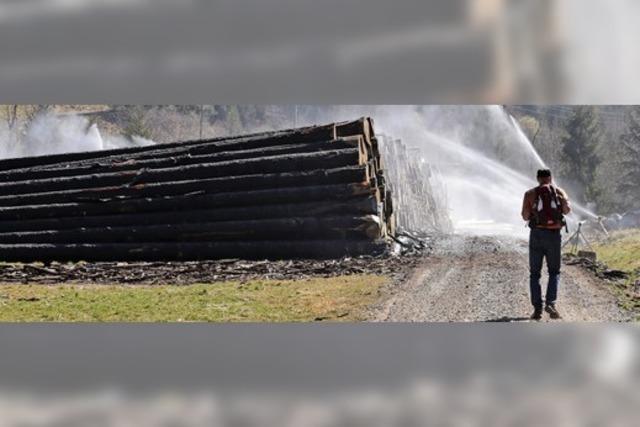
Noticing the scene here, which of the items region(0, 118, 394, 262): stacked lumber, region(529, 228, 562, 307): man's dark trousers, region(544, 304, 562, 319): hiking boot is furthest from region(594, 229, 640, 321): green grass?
region(0, 118, 394, 262): stacked lumber

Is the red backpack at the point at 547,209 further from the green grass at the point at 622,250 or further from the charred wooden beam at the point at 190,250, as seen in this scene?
the charred wooden beam at the point at 190,250

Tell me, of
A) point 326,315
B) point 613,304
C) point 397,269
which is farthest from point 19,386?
point 613,304

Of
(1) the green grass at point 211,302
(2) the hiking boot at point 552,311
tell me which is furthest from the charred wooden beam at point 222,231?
(2) the hiking boot at point 552,311

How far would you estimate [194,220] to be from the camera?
26.0ft

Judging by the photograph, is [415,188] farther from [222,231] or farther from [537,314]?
[222,231]

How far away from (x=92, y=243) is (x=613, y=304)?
450 cm

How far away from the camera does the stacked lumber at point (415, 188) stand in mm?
7660

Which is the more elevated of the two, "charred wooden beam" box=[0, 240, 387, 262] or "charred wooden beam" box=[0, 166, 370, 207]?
"charred wooden beam" box=[0, 166, 370, 207]

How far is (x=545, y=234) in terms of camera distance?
24.6 feet

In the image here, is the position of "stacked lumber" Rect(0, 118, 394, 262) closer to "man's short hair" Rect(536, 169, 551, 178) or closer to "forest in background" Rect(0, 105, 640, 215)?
"forest in background" Rect(0, 105, 640, 215)

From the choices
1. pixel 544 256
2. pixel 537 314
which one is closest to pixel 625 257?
pixel 544 256

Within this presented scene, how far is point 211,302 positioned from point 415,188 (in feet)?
6.41

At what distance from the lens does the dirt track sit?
293 inches
